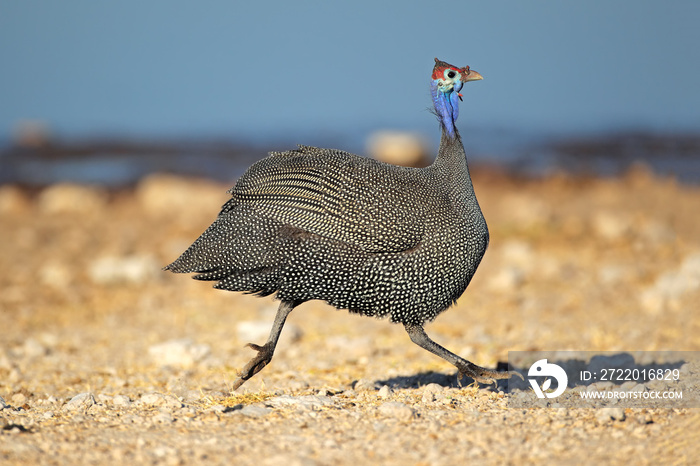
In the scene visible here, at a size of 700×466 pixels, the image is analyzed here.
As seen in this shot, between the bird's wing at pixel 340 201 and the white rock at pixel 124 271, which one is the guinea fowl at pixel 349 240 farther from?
the white rock at pixel 124 271

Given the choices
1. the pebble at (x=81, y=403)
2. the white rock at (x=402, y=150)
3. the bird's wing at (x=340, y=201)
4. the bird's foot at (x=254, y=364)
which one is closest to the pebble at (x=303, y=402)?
the bird's foot at (x=254, y=364)

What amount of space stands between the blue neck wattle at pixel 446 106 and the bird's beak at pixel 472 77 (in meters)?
0.10

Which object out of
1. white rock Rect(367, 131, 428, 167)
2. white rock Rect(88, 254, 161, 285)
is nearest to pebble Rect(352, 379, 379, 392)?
white rock Rect(88, 254, 161, 285)

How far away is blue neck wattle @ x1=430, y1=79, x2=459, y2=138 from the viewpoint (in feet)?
16.8

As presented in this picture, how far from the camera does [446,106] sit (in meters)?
5.12

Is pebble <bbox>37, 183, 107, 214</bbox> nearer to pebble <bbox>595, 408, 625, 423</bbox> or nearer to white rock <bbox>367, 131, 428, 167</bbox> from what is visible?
white rock <bbox>367, 131, 428, 167</bbox>

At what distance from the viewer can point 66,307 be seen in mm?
8477

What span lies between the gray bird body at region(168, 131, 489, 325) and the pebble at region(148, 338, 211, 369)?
162 centimetres

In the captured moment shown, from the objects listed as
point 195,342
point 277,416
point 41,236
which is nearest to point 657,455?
point 277,416

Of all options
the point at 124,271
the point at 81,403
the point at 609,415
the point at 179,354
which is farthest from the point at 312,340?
the point at 609,415

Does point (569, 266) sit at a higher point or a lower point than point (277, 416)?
higher

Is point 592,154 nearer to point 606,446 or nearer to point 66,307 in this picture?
point 66,307

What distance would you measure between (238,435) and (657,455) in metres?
1.88

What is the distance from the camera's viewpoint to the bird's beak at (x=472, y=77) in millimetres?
5059
